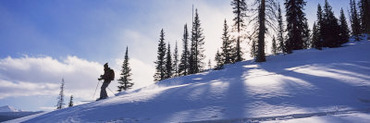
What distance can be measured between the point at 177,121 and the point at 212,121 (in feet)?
2.27

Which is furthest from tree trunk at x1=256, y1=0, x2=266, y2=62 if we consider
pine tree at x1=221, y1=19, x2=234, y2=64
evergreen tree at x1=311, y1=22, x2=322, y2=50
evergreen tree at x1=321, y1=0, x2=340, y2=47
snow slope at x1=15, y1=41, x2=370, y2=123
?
pine tree at x1=221, y1=19, x2=234, y2=64

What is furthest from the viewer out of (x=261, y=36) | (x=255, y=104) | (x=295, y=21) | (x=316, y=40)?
(x=295, y=21)

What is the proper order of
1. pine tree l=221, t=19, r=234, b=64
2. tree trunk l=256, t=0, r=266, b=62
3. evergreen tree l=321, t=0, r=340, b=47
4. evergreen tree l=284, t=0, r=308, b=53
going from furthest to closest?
pine tree l=221, t=19, r=234, b=64
evergreen tree l=284, t=0, r=308, b=53
evergreen tree l=321, t=0, r=340, b=47
tree trunk l=256, t=0, r=266, b=62

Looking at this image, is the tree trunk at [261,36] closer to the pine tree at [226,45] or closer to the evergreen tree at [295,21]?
the evergreen tree at [295,21]

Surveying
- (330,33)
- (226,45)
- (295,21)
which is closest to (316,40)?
(330,33)

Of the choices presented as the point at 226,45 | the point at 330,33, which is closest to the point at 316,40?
the point at 330,33

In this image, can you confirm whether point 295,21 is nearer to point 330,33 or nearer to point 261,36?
point 330,33

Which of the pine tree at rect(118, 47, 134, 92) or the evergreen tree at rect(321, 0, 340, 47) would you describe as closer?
the evergreen tree at rect(321, 0, 340, 47)

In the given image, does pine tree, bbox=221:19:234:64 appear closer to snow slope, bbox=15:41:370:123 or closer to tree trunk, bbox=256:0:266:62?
tree trunk, bbox=256:0:266:62

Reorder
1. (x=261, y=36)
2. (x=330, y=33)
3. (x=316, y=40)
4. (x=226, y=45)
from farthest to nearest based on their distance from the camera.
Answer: (x=226, y=45), (x=316, y=40), (x=330, y=33), (x=261, y=36)

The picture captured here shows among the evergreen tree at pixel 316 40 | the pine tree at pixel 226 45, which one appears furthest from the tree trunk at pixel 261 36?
the pine tree at pixel 226 45

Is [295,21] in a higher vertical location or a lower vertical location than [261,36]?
higher

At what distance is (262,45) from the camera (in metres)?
14.7

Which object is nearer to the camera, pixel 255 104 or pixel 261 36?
pixel 255 104
